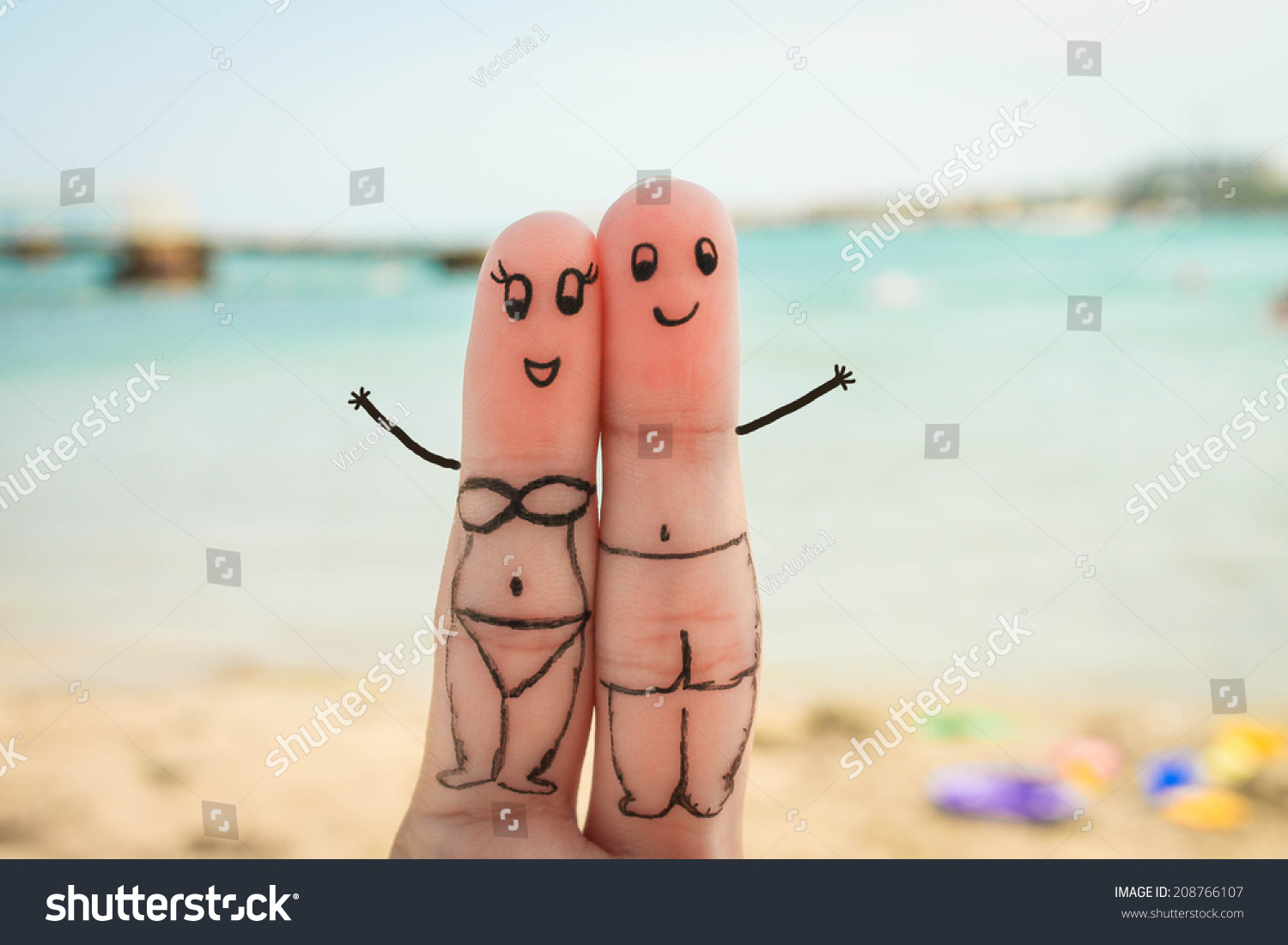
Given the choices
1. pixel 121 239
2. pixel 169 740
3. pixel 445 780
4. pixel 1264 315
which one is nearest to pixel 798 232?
pixel 1264 315

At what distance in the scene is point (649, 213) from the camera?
179 centimetres

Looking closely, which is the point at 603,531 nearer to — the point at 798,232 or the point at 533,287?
the point at 533,287

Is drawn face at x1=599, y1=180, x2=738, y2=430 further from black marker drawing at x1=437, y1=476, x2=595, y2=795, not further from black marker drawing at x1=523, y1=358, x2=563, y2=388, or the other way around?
black marker drawing at x1=437, y1=476, x2=595, y2=795

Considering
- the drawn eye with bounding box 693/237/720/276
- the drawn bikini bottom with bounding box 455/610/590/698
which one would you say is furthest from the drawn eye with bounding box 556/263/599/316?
the drawn bikini bottom with bounding box 455/610/590/698

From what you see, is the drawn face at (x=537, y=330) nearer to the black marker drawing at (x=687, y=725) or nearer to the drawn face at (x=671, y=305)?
the drawn face at (x=671, y=305)

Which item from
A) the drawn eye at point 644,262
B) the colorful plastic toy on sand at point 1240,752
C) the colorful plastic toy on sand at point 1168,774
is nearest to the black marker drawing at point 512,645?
the drawn eye at point 644,262

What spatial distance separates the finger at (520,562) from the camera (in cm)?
183

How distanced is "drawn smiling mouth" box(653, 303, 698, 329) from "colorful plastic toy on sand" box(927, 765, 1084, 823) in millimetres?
2293

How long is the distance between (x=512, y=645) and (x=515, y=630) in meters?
0.04

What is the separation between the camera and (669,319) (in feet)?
5.89

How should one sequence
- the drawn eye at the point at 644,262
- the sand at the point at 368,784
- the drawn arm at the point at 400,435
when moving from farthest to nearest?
1. the sand at the point at 368,784
2. the drawn arm at the point at 400,435
3. the drawn eye at the point at 644,262

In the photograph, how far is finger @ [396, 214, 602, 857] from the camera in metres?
1.83

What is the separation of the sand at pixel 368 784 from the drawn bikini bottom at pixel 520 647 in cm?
148

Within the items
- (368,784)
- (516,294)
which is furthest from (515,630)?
(368,784)
